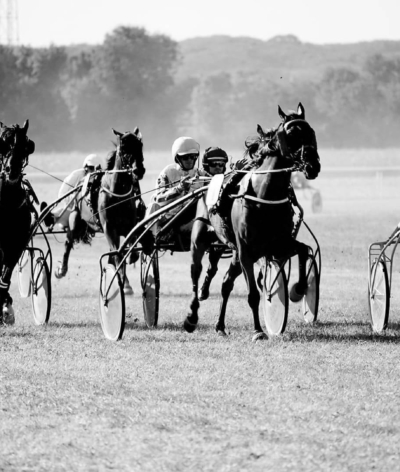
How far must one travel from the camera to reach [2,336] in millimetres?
9547

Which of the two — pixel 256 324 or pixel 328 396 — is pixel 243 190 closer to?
pixel 256 324

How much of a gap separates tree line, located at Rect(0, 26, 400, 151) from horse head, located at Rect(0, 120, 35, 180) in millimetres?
50015

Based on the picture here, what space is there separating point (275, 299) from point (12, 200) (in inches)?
107

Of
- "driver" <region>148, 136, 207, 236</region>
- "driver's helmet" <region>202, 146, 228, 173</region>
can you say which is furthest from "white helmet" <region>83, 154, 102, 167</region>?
"driver's helmet" <region>202, 146, 228, 173</region>

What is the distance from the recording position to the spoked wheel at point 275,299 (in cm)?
880

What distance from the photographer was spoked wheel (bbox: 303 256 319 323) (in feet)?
32.3

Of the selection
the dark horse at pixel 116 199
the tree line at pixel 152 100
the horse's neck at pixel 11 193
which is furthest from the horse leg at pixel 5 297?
the tree line at pixel 152 100

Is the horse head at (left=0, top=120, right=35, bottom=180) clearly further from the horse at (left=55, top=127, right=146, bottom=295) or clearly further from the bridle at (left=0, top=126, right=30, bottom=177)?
the horse at (left=55, top=127, right=146, bottom=295)

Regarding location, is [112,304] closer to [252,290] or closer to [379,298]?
[252,290]

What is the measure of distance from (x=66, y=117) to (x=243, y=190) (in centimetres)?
5539

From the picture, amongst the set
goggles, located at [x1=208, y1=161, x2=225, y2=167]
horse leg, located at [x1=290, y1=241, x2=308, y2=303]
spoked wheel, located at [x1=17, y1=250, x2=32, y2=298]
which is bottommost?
spoked wheel, located at [x1=17, y1=250, x2=32, y2=298]

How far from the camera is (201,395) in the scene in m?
6.66

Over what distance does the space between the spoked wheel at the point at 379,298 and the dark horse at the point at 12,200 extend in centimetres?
325

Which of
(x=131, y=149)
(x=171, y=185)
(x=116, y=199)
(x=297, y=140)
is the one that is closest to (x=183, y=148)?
(x=171, y=185)
